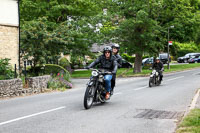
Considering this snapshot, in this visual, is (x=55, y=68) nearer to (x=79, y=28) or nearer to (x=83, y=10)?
(x=79, y=28)

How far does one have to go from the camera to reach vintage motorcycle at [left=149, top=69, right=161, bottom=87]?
54.3 ft

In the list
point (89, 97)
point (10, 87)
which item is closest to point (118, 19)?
point (10, 87)

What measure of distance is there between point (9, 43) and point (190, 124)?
55.1 ft

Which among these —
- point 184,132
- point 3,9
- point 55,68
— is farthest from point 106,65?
point 3,9

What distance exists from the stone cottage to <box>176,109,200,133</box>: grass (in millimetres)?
15871

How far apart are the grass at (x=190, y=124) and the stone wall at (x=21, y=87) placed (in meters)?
8.62

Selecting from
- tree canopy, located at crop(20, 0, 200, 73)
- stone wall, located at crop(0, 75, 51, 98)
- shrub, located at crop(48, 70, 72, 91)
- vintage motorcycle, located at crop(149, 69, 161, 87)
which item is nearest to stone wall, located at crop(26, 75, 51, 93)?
stone wall, located at crop(0, 75, 51, 98)

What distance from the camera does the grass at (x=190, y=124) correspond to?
5.58 metres

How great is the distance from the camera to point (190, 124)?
6.05 metres

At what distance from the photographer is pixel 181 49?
6169 cm

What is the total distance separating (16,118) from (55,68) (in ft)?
40.0

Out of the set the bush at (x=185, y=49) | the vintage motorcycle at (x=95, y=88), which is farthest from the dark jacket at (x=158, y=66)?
the bush at (x=185, y=49)

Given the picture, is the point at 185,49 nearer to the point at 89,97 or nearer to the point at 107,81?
the point at 107,81

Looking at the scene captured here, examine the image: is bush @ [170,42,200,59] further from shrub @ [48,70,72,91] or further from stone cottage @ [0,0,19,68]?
shrub @ [48,70,72,91]
